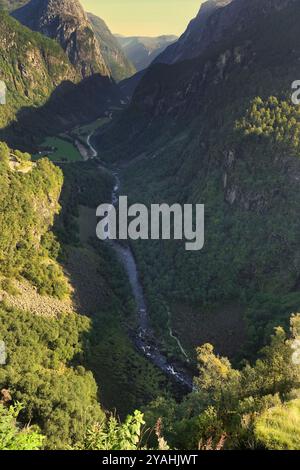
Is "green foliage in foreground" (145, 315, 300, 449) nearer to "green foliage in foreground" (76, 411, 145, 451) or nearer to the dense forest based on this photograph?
the dense forest

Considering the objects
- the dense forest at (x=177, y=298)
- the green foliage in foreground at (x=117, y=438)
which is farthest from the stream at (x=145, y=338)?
the green foliage in foreground at (x=117, y=438)

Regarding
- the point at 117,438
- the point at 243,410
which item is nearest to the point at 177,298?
the point at 243,410

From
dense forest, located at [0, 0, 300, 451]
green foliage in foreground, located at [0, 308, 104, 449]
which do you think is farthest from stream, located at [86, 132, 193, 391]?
green foliage in foreground, located at [0, 308, 104, 449]

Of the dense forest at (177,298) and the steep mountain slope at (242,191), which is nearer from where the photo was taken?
the dense forest at (177,298)

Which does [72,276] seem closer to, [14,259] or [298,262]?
[14,259]

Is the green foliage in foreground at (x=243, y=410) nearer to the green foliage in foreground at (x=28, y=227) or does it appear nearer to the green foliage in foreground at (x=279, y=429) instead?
the green foliage in foreground at (x=279, y=429)

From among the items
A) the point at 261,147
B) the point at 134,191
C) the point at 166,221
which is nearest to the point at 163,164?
the point at 134,191

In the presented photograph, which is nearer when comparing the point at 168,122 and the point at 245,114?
the point at 245,114

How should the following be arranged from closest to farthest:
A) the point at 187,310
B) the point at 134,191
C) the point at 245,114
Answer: the point at 187,310, the point at 245,114, the point at 134,191
